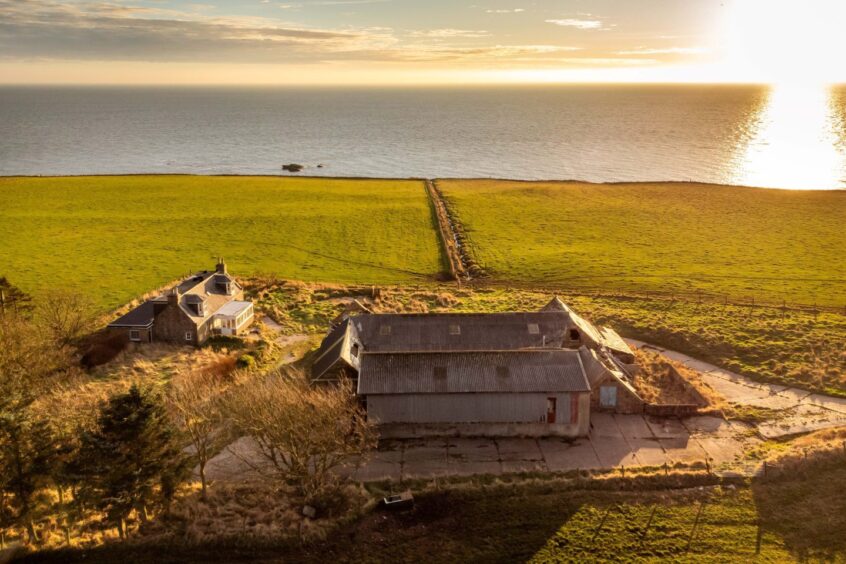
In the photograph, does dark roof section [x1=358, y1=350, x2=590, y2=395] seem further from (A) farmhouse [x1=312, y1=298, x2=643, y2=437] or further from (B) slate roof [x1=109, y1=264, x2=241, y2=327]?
(B) slate roof [x1=109, y1=264, x2=241, y2=327]

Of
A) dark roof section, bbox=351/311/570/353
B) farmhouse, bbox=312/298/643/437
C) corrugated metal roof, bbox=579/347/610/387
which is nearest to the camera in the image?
farmhouse, bbox=312/298/643/437

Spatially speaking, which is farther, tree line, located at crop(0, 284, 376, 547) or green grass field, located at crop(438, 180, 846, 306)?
green grass field, located at crop(438, 180, 846, 306)

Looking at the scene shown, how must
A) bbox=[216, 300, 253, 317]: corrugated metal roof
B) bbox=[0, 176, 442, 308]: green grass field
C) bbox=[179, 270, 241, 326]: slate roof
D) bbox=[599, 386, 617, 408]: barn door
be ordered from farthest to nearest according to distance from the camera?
bbox=[0, 176, 442, 308]: green grass field < bbox=[216, 300, 253, 317]: corrugated metal roof < bbox=[179, 270, 241, 326]: slate roof < bbox=[599, 386, 617, 408]: barn door

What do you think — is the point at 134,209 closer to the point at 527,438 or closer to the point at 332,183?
the point at 332,183

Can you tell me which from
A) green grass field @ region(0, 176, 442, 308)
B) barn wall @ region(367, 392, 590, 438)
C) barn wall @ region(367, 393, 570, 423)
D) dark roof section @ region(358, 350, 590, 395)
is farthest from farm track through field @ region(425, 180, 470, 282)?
barn wall @ region(367, 392, 590, 438)

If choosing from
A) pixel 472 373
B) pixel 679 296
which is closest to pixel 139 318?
pixel 472 373

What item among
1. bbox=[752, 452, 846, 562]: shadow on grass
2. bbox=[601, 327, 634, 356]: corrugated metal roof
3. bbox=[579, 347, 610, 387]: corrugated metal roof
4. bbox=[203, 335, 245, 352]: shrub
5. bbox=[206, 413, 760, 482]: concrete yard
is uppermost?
bbox=[579, 347, 610, 387]: corrugated metal roof

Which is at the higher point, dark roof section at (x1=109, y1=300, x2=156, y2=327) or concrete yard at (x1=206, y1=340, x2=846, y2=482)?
dark roof section at (x1=109, y1=300, x2=156, y2=327)
